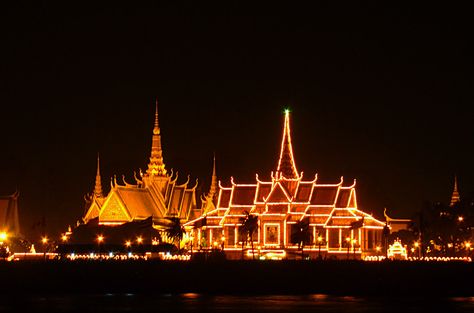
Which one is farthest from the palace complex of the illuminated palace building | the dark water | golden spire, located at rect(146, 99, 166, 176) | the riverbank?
the dark water

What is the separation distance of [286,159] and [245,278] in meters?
31.7

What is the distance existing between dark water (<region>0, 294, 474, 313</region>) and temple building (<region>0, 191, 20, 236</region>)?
2053 inches

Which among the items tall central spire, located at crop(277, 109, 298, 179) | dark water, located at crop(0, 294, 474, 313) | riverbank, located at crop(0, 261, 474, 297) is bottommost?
dark water, located at crop(0, 294, 474, 313)

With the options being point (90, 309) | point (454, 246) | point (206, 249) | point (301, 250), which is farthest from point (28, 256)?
point (90, 309)

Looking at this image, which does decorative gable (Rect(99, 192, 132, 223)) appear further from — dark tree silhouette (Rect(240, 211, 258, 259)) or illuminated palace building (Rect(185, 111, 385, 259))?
dark tree silhouette (Rect(240, 211, 258, 259))

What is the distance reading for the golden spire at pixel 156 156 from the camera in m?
150

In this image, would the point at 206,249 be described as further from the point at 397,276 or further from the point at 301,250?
the point at 397,276

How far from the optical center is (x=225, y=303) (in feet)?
301

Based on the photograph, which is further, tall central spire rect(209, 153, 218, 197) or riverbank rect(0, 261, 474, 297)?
tall central spire rect(209, 153, 218, 197)

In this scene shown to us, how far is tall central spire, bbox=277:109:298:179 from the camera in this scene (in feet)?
435

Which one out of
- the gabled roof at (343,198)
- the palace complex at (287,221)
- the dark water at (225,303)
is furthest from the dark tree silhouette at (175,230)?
the dark water at (225,303)

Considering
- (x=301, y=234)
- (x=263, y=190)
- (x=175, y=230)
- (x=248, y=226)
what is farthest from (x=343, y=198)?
(x=175, y=230)

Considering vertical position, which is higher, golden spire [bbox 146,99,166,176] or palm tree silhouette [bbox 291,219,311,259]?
golden spire [bbox 146,99,166,176]

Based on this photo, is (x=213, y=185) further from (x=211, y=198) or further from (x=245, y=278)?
(x=245, y=278)
